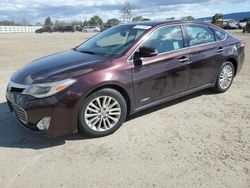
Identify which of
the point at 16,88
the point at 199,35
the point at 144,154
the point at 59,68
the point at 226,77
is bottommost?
the point at 144,154

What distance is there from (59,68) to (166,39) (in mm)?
1913

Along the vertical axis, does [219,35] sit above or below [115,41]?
above

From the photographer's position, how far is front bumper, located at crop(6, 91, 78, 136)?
3.67 m

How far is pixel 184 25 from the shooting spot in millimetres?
5211

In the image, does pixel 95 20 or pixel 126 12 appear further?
pixel 95 20

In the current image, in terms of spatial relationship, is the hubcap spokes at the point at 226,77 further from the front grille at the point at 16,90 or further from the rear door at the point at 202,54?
the front grille at the point at 16,90

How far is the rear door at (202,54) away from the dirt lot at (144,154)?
2.20 feet

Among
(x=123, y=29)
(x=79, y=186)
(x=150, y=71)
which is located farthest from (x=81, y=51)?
(x=79, y=186)

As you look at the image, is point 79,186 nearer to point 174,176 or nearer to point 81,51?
point 174,176

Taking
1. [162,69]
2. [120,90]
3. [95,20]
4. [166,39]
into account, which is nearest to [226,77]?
[166,39]

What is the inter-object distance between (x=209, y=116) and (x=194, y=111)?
0.32 m

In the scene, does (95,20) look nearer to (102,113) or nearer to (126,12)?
(126,12)

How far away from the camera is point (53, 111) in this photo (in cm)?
368

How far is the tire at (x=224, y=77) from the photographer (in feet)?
19.2
